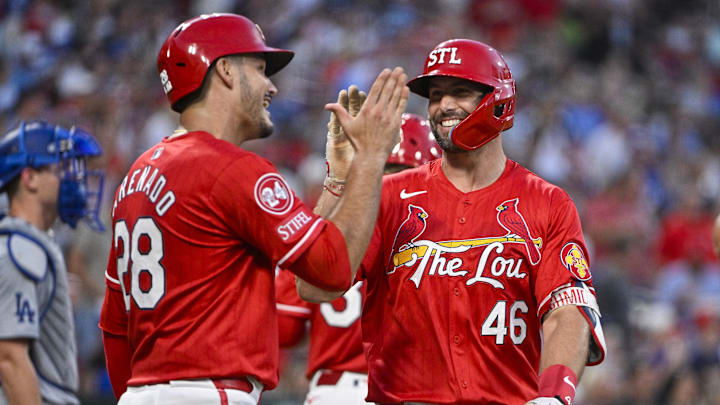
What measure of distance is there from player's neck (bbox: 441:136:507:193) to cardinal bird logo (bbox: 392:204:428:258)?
239 millimetres

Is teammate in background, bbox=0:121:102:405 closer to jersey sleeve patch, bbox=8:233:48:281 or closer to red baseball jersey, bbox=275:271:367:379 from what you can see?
jersey sleeve patch, bbox=8:233:48:281

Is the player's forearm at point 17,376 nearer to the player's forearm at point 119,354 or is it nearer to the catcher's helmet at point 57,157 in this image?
the player's forearm at point 119,354

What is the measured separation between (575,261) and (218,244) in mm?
1608

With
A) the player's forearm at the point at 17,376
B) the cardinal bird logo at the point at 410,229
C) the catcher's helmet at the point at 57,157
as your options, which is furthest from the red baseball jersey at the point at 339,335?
the player's forearm at the point at 17,376

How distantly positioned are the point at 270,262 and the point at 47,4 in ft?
22.3

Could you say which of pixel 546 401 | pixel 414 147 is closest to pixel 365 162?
pixel 546 401

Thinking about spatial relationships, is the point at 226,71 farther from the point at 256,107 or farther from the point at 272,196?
the point at 272,196

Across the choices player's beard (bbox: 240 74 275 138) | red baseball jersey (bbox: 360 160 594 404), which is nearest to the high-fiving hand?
player's beard (bbox: 240 74 275 138)

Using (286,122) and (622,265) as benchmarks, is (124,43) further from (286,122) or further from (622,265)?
(622,265)

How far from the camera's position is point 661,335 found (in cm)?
992

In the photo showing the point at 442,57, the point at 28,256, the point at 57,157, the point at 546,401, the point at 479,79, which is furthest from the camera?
the point at 57,157

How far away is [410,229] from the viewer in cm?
443

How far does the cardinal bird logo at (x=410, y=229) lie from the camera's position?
4.41 meters

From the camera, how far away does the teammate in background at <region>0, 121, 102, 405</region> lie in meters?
4.95
